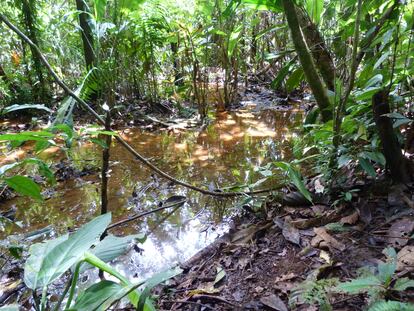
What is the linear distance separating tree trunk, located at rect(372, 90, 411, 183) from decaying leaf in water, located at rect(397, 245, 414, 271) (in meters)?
0.42

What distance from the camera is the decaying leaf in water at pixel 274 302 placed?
1159 millimetres

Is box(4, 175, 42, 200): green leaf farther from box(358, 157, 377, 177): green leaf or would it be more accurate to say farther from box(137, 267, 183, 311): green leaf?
box(358, 157, 377, 177): green leaf

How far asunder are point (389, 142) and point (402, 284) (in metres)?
0.73

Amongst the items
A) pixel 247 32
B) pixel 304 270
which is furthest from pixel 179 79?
pixel 304 270

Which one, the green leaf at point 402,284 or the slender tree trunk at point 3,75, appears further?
the slender tree trunk at point 3,75

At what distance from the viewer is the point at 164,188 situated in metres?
2.54

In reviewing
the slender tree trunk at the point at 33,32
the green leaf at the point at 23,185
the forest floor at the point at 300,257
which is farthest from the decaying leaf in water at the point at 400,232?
the slender tree trunk at the point at 33,32

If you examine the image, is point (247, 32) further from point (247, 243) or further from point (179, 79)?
point (247, 243)

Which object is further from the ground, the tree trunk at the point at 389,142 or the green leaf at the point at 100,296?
the tree trunk at the point at 389,142

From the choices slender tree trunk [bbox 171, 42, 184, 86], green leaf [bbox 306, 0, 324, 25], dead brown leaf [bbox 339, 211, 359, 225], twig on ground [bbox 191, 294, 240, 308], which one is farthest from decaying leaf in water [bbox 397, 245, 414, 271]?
slender tree trunk [bbox 171, 42, 184, 86]

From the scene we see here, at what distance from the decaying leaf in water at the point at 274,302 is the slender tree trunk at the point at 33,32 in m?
4.51

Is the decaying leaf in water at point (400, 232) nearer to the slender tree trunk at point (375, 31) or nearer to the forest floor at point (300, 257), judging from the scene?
the forest floor at point (300, 257)

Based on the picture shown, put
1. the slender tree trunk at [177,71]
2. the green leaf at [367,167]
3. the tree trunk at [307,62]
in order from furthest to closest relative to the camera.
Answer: the slender tree trunk at [177,71], the tree trunk at [307,62], the green leaf at [367,167]

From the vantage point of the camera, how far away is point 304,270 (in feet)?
4.39
